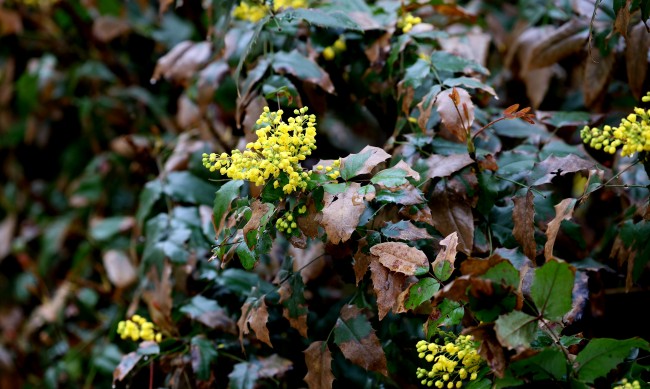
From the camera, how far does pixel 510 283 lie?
777mm

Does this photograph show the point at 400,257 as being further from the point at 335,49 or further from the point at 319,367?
the point at 335,49

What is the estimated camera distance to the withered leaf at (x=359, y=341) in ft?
3.19

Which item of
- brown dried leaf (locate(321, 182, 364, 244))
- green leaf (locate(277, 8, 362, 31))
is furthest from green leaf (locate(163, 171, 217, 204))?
brown dried leaf (locate(321, 182, 364, 244))

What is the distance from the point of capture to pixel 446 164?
1.03 metres

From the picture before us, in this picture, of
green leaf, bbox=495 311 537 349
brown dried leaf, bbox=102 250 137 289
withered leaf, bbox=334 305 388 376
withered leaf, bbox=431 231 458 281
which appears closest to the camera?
green leaf, bbox=495 311 537 349

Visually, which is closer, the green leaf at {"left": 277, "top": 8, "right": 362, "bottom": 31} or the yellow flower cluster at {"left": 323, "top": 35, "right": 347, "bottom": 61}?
the green leaf at {"left": 277, "top": 8, "right": 362, "bottom": 31}

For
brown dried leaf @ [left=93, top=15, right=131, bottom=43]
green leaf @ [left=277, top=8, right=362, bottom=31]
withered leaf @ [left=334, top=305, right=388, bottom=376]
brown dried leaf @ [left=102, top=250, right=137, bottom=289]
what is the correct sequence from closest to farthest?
1. withered leaf @ [left=334, top=305, right=388, bottom=376]
2. green leaf @ [left=277, top=8, right=362, bottom=31]
3. brown dried leaf @ [left=102, top=250, right=137, bottom=289]
4. brown dried leaf @ [left=93, top=15, right=131, bottom=43]

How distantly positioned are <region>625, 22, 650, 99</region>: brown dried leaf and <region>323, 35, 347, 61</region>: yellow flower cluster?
22.1 inches

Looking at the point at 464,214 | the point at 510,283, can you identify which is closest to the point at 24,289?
the point at 464,214

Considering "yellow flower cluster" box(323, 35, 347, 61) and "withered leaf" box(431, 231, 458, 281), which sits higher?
"yellow flower cluster" box(323, 35, 347, 61)

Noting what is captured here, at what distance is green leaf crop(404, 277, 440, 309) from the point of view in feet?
2.83

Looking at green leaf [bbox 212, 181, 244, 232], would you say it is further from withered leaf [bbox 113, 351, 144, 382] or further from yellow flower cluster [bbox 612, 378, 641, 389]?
yellow flower cluster [bbox 612, 378, 641, 389]

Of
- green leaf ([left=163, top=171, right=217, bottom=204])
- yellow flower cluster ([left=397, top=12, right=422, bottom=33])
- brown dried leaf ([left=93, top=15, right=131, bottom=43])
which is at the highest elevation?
yellow flower cluster ([left=397, top=12, right=422, bottom=33])

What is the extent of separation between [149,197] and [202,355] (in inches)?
16.5
